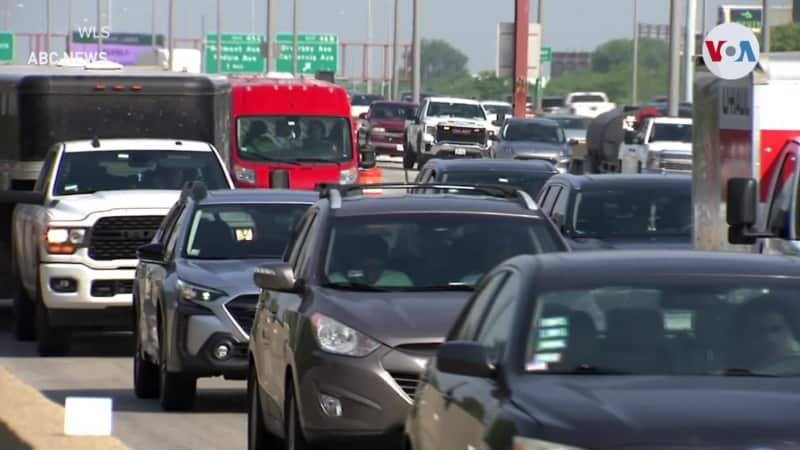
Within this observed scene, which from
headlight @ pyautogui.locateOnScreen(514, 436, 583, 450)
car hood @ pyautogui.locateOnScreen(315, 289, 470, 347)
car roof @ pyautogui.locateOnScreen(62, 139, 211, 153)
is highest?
headlight @ pyautogui.locateOnScreen(514, 436, 583, 450)

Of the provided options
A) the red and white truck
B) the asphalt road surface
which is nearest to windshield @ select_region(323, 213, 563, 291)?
the asphalt road surface

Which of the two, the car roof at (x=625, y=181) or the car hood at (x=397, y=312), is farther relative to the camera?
the car roof at (x=625, y=181)

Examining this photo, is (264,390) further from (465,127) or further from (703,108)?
(465,127)

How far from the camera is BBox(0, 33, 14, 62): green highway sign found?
384 ft

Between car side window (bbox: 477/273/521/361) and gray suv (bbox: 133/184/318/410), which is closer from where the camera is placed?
car side window (bbox: 477/273/521/361)

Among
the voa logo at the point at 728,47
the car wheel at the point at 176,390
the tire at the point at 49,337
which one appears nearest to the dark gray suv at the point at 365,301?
the car wheel at the point at 176,390

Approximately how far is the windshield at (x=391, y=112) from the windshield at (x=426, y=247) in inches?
2269

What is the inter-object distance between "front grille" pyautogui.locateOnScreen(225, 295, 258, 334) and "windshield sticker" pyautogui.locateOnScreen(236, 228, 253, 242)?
50.5 inches

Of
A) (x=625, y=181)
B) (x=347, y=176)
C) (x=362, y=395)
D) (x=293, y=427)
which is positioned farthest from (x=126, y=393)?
(x=347, y=176)

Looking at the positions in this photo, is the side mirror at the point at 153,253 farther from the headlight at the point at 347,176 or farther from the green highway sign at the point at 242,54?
the green highway sign at the point at 242,54

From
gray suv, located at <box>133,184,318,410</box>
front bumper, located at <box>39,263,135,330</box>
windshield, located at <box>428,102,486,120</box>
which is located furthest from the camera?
windshield, located at <box>428,102,486,120</box>

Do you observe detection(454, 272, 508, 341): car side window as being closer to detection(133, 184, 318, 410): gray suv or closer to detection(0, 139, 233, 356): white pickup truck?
detection(133, 184, 318, 410): gray suv

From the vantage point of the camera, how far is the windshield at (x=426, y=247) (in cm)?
1165

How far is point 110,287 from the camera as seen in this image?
19.6 m
